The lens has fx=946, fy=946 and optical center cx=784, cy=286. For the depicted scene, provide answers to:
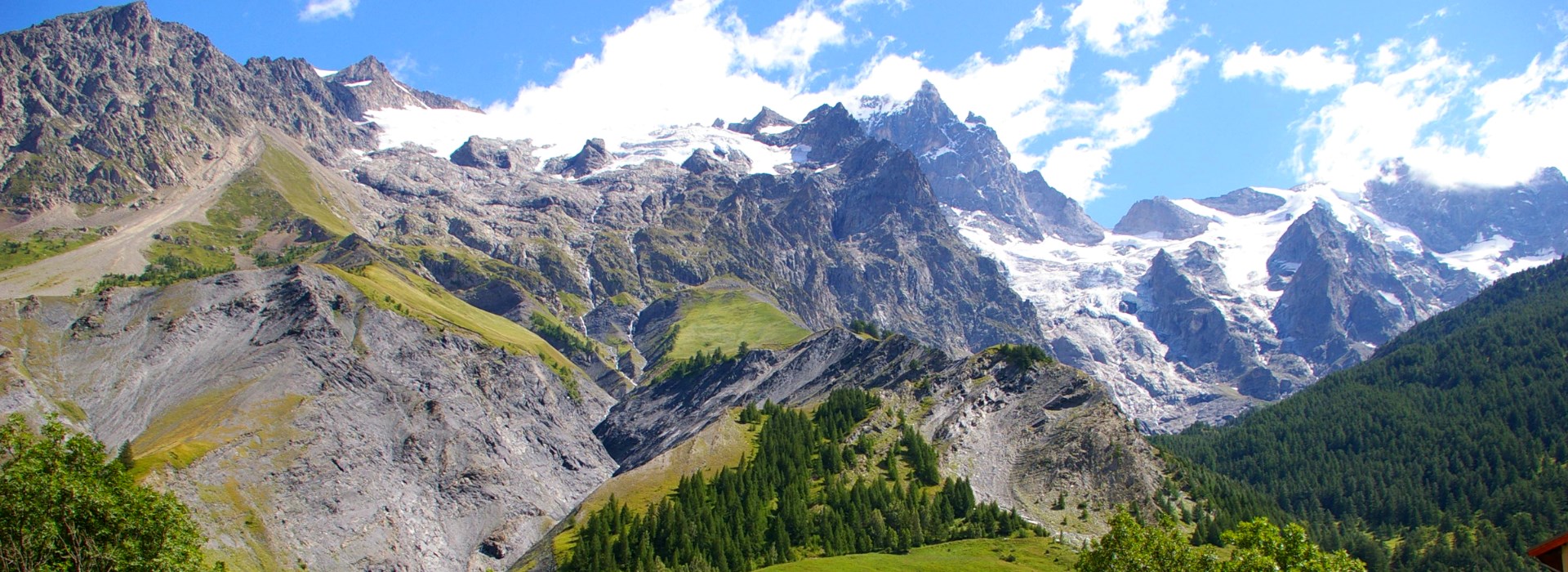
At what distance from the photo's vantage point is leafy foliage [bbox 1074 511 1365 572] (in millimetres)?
47500

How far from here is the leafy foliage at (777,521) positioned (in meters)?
137

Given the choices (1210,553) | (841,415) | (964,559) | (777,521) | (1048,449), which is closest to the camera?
(1210,553)

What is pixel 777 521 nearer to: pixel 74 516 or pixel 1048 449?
pixel 1048 449

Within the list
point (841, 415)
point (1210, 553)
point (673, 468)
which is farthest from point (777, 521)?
point (1210, 553)

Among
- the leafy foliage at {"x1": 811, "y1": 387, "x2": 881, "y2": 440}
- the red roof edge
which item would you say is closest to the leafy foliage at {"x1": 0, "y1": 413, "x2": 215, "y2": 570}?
the red roof edge

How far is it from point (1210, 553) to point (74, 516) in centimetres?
6094

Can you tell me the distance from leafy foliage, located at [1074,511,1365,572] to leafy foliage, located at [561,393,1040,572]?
83633mm

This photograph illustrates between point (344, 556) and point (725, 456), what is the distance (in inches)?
2690

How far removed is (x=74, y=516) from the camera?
4953 cm

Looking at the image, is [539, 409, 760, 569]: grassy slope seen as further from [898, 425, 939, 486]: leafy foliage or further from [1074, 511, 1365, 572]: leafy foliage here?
[1074, 511, 1365, 572]: leafy foliage

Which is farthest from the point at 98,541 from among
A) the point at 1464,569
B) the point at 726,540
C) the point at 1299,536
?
the point at 1464,569

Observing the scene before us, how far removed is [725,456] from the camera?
180 metres

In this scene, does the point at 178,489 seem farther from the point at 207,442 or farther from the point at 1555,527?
the point at 1555,527

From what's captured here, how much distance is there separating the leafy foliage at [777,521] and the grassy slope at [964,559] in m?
5.03
